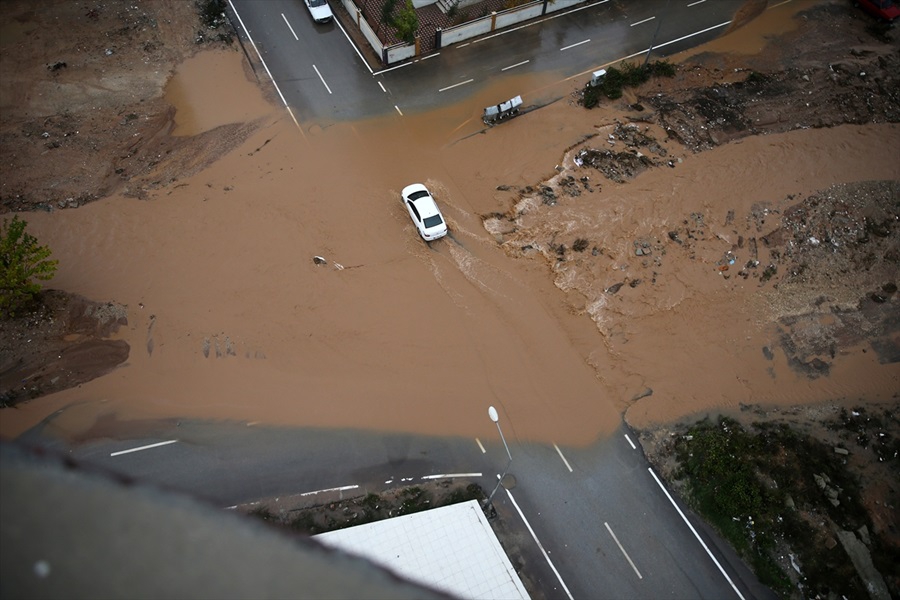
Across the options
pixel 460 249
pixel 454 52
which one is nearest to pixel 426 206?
pixel 460 249

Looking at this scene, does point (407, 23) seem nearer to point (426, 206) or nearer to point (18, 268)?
point (426, 206)

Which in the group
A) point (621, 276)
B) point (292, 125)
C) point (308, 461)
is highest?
point (292, 125)

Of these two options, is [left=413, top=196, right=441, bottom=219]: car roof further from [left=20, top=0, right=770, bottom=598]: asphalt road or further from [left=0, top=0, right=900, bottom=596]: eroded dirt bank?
[left=20, top=0, right=770, bottom=598]: asphalt road

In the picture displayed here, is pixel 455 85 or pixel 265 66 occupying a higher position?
pixel 265 66

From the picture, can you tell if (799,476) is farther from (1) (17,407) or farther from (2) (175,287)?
(1) (17,407)

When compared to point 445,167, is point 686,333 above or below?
below

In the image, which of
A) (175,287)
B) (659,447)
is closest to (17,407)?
(175,287)

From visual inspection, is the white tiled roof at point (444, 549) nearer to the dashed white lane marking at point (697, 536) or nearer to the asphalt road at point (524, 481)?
the asphalt road at point (524, 481)

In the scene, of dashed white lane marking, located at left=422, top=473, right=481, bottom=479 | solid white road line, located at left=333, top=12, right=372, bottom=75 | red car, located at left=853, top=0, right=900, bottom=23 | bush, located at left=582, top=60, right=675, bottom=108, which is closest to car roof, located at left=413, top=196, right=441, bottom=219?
solid white road line, located at left=333, top=12, right=372, bottom=75
